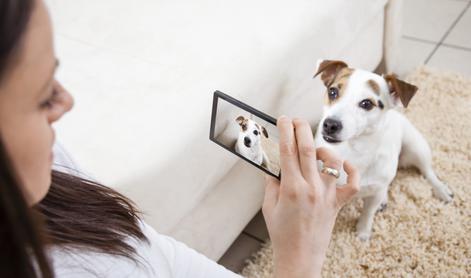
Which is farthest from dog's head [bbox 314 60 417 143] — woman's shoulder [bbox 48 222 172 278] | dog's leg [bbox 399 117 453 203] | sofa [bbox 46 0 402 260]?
woman's shoulder [bbox 48 222 172 278]

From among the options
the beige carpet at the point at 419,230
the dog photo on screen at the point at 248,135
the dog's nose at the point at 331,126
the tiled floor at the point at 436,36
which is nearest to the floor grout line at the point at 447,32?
the tiled floor at the point at 436,36

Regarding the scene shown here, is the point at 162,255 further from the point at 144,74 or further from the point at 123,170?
the point at 144,74

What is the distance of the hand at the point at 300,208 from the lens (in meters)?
0.60

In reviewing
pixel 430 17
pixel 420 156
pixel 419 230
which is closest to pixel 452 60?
pixel 430 17

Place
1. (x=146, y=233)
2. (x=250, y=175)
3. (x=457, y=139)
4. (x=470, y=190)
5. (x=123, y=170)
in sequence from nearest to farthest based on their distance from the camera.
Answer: (x=146, y=233)
(x=123, y=170)
(x=250, y=175)
(x=470, y=190)
(x=457, y=139)

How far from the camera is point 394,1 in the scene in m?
1.55

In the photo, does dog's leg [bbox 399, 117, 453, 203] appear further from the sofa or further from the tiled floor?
the tiled floor

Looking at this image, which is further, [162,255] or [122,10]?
[122,10]

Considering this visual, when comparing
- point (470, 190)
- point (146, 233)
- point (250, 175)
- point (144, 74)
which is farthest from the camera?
point (470, 190)

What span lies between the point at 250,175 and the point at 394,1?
33.1 inches

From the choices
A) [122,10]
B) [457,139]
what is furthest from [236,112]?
[457,139]

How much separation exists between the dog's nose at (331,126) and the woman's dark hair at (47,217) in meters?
0.53

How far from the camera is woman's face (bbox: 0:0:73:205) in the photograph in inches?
12.9

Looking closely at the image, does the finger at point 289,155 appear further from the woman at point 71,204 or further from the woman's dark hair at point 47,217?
the woman's dark hair at point 47,217
